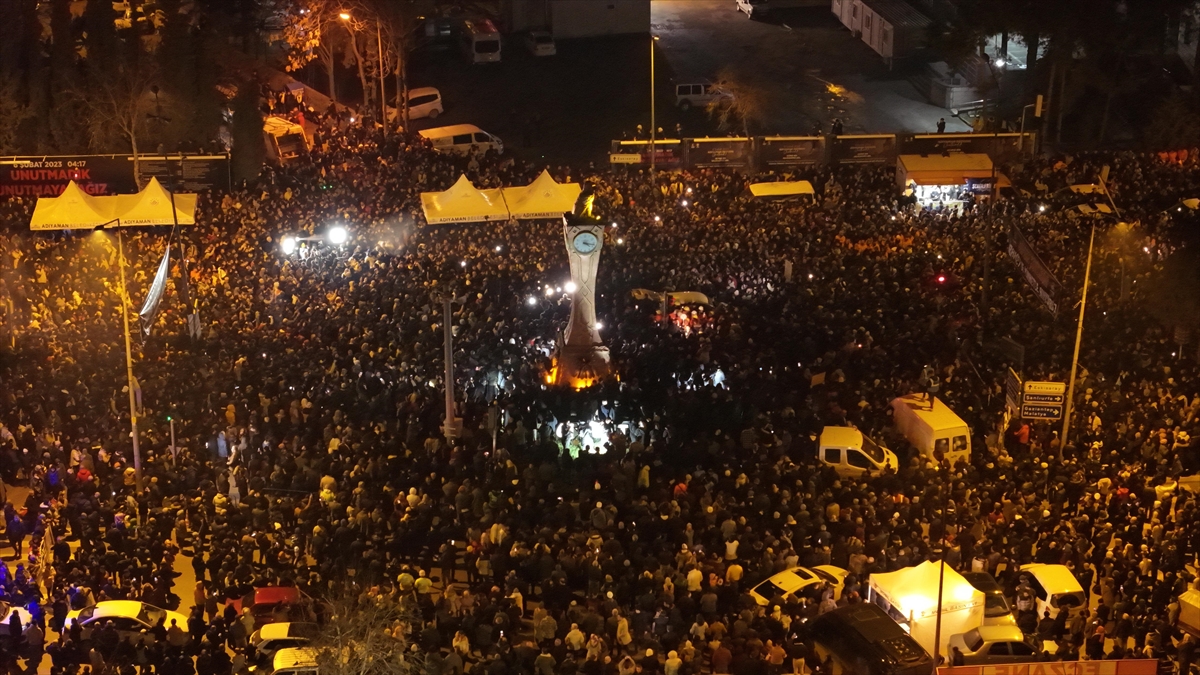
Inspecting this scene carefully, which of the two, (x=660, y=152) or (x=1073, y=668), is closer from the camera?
(x=1073, y=668)

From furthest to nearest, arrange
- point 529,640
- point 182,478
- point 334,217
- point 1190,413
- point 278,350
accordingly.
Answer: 1. point 334,217
2. point 278,350
3. point 1190,413
4. point 182,478
5. point 529,640

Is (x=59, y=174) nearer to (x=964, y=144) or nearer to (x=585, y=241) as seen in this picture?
(x=585, y=241)

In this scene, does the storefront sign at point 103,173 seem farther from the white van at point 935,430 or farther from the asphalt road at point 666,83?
the white van at point 935,430

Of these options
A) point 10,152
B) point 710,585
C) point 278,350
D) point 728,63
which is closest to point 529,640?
point 710,585

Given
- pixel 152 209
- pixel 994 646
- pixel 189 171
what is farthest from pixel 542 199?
pixel 994 646

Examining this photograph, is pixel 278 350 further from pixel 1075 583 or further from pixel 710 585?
pixel 1075 583

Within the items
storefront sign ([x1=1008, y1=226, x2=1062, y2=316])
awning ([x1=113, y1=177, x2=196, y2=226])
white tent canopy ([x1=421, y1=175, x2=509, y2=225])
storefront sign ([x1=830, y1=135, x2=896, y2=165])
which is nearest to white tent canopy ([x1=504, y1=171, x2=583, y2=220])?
white tent canopy ([x1=421, y1=175, x2=509, y2=225])

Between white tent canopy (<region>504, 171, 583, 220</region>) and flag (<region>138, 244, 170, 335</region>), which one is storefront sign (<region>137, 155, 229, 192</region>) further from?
flag (<region>138, 244, 170, 335</region>)

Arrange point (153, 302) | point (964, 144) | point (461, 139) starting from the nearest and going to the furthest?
point (153, 302), point (964, 144), point (461, 139)
